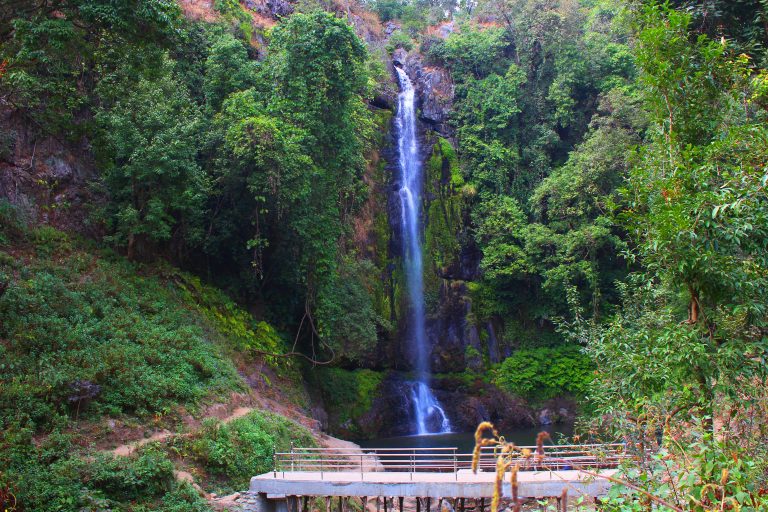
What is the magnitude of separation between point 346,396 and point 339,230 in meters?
6.80

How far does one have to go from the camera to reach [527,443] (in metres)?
20.9

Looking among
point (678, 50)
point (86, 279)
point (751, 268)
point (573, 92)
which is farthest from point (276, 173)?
point (573, 92)

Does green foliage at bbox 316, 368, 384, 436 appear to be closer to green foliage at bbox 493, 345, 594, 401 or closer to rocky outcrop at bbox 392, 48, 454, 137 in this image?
green foliage at bbox 493, 345, 594, 401

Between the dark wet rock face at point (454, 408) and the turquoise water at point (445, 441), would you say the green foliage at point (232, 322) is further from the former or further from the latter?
the dark wet rock face at point (454, 408)

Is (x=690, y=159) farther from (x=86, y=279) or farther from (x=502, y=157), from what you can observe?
(x=502, y=157)

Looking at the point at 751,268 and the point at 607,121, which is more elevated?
the point at 607,121

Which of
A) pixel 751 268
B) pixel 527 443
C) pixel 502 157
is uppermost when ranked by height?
pixel 502 157

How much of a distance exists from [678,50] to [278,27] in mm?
15199

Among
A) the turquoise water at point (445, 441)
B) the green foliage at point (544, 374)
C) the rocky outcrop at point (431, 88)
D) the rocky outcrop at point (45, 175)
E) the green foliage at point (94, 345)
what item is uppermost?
the rocky outcrop at point (431, 88)

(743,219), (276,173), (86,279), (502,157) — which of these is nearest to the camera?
(743,219)

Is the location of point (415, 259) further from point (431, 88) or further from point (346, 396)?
point (431, 88)

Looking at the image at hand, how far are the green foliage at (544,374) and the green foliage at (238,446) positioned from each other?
13.3 meters

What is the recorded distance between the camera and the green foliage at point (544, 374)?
84.0 feet

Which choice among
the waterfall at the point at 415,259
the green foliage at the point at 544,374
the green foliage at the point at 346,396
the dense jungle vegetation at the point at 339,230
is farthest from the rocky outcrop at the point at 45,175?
the green foliage at the point at 544,374
